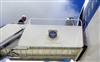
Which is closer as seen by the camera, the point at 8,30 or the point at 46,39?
the point at 46,39

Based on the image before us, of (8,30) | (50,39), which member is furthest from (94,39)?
(8,30)

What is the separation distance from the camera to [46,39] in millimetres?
10828

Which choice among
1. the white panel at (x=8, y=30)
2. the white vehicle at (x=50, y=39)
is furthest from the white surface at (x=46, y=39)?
the white panel at (x=8, y=30)

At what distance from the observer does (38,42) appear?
10734 mm

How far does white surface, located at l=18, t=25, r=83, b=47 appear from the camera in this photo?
10.7 metres

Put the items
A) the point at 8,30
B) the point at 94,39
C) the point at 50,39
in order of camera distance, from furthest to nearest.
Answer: the point at 8,30 < the point at 50,39 < the point at 94,39

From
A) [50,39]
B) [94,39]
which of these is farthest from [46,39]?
[94,39]

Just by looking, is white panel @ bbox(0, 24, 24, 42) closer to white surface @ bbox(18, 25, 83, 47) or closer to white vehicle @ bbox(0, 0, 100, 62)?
white vehicle @ bbox(0, 0, 100, 62)

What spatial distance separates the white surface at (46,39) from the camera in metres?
10.7

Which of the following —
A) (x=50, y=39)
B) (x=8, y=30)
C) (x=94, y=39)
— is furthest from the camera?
(x=8, y=30)

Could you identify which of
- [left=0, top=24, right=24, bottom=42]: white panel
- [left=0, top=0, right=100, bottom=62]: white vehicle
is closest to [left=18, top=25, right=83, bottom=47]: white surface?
[left=0, top=0, right=100, bottom=62]: white vehicle

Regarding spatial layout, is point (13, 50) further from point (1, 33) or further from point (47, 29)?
point (47, 29)

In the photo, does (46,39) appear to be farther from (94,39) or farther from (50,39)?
(94,39)

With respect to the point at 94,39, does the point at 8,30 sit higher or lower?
higher
